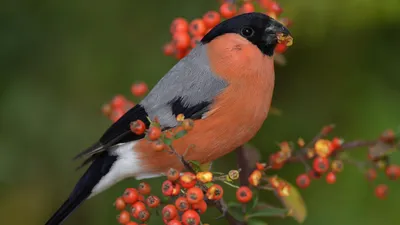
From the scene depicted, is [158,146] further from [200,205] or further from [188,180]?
[200,205]

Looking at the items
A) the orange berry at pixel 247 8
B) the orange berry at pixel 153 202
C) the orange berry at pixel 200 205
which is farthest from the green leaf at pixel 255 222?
the orange berry at pixel 247 8

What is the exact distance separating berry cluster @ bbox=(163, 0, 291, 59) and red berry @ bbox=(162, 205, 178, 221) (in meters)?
0.63

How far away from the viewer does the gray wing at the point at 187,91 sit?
7.09 ft

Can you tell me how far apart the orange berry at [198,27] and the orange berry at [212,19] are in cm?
1

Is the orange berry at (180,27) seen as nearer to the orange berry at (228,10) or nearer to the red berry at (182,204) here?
the orange berry at (228,10)

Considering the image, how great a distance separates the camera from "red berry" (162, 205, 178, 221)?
1.84 meters

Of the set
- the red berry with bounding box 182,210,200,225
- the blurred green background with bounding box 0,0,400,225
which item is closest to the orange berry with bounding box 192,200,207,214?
the red berry with bounding box 182,210,200,225

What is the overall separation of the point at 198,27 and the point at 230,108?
0.29m

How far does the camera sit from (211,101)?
2.16m

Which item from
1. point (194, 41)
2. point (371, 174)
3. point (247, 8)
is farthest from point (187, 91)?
point (371, 174)

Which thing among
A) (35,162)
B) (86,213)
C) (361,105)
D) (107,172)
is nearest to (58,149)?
(35,162)

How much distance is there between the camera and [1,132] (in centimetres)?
276

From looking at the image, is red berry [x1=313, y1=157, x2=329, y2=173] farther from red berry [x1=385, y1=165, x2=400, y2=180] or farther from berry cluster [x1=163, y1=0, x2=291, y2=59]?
berry cluster [x1=163, y1=0, x2=291, y2=59]

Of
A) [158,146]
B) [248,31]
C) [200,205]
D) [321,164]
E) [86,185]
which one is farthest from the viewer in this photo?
[86,185]
